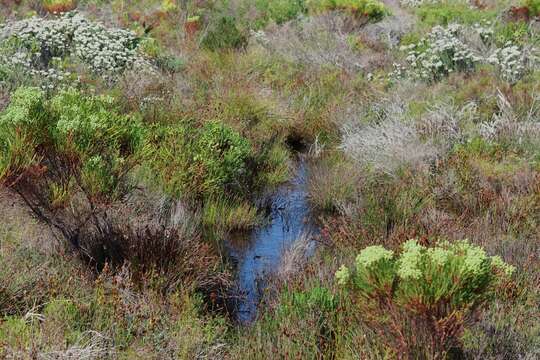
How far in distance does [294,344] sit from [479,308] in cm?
130

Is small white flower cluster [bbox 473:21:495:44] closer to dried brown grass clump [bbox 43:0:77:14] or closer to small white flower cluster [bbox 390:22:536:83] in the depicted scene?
small white flower cluster [bbox 390:22:536:83]

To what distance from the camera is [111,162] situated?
21.8 ft

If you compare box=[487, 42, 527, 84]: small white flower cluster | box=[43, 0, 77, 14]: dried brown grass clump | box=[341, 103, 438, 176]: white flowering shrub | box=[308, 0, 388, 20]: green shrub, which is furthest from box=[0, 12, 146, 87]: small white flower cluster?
box=[308, 0, 388, 20]: green shrub

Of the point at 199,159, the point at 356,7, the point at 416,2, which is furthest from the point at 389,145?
the point at 416,2

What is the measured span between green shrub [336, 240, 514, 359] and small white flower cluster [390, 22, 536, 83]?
27.6 feet

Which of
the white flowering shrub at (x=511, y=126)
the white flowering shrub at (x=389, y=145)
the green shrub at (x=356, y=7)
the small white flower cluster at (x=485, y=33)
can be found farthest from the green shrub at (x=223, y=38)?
the white flowering shrub at (x=511, y=126)

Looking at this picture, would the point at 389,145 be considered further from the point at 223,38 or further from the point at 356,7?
the point at 356,7

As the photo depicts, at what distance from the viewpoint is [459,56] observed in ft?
43.4

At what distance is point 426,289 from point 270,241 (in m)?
4.66

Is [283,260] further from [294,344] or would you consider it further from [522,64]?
[522,64]

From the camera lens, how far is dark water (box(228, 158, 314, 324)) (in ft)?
23.6

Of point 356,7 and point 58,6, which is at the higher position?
point 356,7

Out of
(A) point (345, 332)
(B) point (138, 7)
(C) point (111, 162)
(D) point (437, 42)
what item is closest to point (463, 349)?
(A) point (345, 332)

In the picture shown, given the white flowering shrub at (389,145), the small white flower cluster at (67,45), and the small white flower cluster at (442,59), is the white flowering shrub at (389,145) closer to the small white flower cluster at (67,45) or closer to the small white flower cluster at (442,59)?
the small white flower cluster at (442,59)
